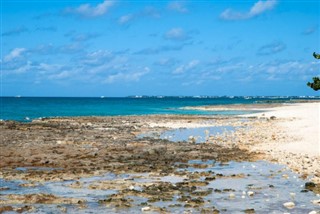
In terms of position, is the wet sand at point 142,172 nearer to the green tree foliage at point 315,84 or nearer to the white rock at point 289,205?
the white rock at point 289,205

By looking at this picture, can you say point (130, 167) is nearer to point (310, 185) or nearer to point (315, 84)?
point (310, 185)

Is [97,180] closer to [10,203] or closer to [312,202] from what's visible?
[10,203]

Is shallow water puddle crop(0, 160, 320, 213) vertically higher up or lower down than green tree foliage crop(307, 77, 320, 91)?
lower down

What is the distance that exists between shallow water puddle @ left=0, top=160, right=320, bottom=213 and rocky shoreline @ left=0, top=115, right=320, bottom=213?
0.05 metres

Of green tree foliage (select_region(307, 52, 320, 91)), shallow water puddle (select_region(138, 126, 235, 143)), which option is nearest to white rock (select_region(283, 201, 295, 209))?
green tree foliage (select_region(307, 52, 320, 91))

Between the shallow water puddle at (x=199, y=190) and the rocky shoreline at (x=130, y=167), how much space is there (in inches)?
1.8

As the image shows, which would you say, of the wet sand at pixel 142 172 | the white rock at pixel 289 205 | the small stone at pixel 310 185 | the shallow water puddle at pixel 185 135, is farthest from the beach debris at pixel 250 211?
the shallow water puddle at pixel 185 135

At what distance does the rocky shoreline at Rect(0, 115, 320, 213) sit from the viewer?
1570 cm

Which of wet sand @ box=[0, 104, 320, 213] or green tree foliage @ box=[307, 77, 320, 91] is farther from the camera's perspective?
green tree foliage @ box=[307, 77, 320, 91]

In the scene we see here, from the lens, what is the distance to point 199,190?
57.1ft

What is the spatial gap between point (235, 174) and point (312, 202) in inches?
236

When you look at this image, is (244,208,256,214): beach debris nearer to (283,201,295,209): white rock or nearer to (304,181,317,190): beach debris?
(283,201,295,209): white rock

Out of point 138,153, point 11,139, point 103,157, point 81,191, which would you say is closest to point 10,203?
point 81,191

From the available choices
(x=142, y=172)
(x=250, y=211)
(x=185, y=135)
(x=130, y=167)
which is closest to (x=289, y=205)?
(x=250, y=211)
